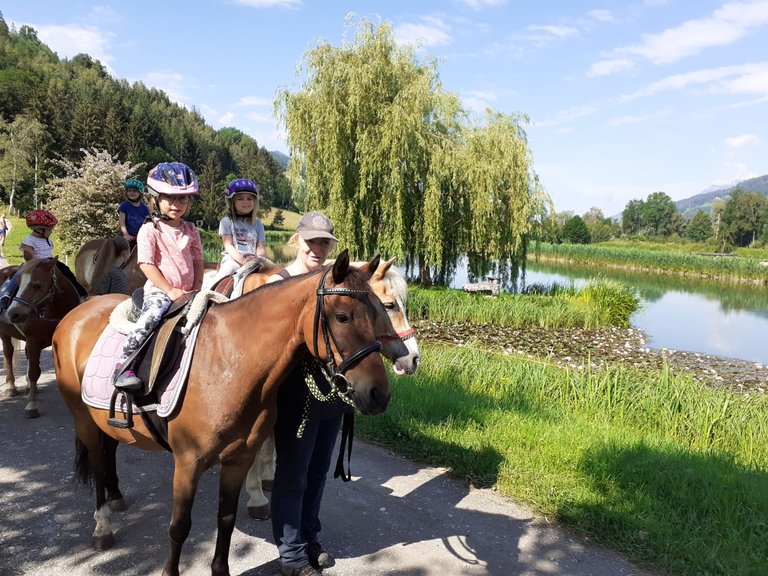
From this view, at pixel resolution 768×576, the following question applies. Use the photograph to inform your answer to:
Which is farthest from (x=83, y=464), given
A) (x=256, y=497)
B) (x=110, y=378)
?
(x=256, y=497)

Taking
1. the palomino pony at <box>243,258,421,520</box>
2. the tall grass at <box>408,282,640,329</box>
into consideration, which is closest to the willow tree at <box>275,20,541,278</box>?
the tall grass at <box>408,282,640,329</box>

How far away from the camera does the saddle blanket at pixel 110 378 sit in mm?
2594

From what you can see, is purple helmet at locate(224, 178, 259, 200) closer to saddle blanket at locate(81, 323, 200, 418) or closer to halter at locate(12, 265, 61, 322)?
saddle blanket at locate(81, 323, 200, 418)

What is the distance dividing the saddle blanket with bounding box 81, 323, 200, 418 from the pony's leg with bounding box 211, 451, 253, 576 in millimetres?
434

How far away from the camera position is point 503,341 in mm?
13094

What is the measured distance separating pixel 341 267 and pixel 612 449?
12.1 feet

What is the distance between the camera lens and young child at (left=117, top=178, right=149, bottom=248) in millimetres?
7145

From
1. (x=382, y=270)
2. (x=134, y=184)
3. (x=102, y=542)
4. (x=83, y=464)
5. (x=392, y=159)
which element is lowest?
(x=102, y=542)

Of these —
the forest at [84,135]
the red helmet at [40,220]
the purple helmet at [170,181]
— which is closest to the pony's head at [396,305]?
the purple helmet at [170,181]

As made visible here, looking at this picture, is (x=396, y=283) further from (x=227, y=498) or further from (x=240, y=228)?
(x=227, y=498)

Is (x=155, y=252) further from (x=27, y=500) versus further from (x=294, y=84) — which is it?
(x=294, y=84)

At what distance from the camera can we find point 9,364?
20.5ft

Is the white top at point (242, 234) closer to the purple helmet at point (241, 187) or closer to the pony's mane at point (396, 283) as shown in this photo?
the purple helmet at point (241, 187)

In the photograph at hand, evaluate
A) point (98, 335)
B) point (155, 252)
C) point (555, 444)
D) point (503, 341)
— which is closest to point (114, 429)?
point (98, 335)
